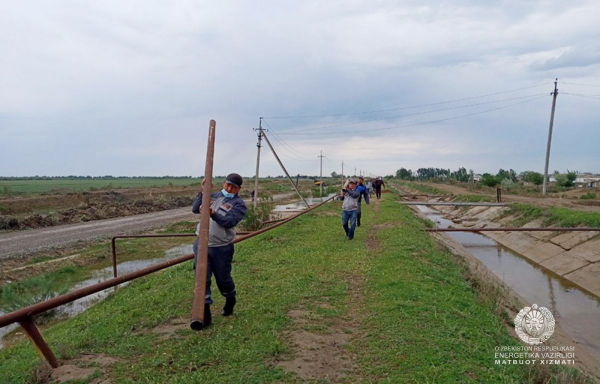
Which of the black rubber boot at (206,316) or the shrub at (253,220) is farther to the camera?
the shrub at (253,220)

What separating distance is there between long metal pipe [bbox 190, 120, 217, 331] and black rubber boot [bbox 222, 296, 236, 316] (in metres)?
0.92

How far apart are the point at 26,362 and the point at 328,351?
9.98ft

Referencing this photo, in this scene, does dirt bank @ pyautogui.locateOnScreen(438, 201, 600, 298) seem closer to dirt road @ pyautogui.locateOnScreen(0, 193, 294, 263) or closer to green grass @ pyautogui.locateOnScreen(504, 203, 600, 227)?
green grass @ pyautogui.locateOnScreen(504, 203, 600, 227)

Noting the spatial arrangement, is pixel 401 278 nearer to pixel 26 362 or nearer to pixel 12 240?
pixel 26 362

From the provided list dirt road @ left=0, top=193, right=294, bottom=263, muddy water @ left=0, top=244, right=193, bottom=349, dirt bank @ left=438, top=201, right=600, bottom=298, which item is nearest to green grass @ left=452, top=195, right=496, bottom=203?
dirt bank @ left=438, top=201, right=600, bottom=298

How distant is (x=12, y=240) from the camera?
1834 cm

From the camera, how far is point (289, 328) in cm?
448

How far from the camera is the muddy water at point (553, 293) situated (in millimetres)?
8784

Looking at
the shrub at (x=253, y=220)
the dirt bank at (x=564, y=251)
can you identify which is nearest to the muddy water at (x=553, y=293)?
the dirt bank at (x=564, y=251)

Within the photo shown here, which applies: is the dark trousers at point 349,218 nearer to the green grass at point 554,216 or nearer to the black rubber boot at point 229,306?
the black rubber boot at point 229,306

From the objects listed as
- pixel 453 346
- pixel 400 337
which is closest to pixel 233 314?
pixel 400 337

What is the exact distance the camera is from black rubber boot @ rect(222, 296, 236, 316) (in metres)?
4.65

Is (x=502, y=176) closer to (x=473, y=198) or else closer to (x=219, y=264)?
(x=473, y=198)

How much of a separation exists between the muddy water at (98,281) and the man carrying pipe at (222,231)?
17.8 feet
